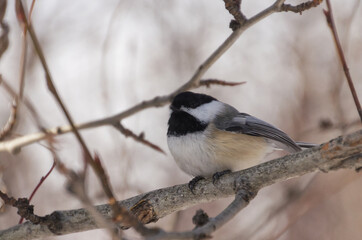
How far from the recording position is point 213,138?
2775 millimetres

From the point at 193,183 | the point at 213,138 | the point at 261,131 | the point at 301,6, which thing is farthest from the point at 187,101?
the point at 301,6

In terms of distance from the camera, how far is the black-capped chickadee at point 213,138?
9.04 ft

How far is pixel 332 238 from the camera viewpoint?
13.3 ft

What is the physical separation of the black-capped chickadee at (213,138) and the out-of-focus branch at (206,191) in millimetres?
223

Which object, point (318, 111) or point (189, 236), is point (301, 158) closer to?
point (189, 236)

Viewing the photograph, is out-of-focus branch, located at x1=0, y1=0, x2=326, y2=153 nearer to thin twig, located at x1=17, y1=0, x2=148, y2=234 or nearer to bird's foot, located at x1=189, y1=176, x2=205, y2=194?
bird's foot, located at x1=189, y1=176, x2=205, y2=194

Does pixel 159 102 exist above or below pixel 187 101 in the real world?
below

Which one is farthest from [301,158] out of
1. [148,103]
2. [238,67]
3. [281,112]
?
[238,67]

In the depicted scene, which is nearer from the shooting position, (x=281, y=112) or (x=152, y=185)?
(x=152, y=185)

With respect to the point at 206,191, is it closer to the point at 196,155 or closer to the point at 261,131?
the point at 196,155

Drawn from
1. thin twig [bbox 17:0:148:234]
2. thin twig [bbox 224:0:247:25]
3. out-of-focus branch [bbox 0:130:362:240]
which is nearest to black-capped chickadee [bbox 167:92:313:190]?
out-of-focus branch [bbox 0:130:362:240]

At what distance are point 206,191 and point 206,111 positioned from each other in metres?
0.81

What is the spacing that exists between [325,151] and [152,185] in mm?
2971

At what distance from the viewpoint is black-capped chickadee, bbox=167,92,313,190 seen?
2754 millimetres
